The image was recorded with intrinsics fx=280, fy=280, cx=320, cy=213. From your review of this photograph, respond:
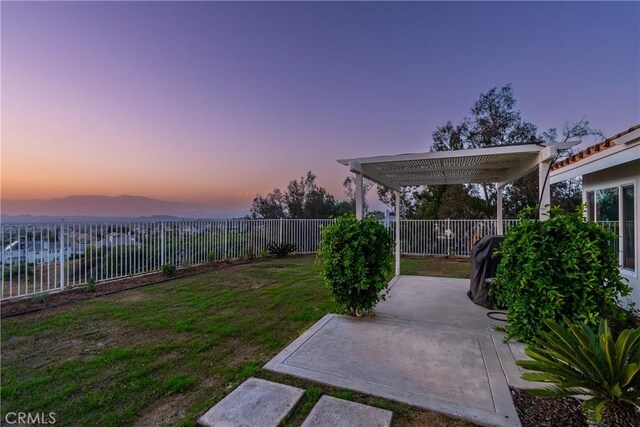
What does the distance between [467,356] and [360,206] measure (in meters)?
3.01

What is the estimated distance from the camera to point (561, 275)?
→ 2.92 m

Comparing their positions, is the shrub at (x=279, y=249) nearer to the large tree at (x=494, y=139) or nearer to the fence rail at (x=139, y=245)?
the fence rail at (x=139, y=245)

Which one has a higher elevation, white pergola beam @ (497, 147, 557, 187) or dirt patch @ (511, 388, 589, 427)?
white pergola beam @ (497, 147, 557, 187)

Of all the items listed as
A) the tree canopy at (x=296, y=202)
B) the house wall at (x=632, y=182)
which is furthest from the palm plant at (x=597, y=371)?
the tree canopy at (x=296, y=202)

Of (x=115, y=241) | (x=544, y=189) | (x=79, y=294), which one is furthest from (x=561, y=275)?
(x=115, y=241)

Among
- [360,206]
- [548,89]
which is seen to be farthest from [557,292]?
[548,89]

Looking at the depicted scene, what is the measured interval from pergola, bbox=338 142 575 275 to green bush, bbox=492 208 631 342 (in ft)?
3.44

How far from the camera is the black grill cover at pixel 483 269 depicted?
5.09 metres

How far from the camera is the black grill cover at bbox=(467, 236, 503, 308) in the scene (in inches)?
200

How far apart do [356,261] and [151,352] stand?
281 centimetres

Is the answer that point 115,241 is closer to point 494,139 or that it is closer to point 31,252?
point 31,252

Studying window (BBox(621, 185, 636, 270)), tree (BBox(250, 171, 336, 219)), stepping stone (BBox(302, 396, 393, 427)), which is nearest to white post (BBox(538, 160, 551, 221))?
window (BBox(621, 185, 636, 270))

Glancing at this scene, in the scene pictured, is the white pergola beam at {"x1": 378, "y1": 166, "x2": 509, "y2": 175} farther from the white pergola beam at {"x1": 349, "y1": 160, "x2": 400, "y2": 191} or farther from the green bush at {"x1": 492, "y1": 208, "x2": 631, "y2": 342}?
the green bush at {"x1": 492, "y1": 208, "x2": 631, "y2": 342}
